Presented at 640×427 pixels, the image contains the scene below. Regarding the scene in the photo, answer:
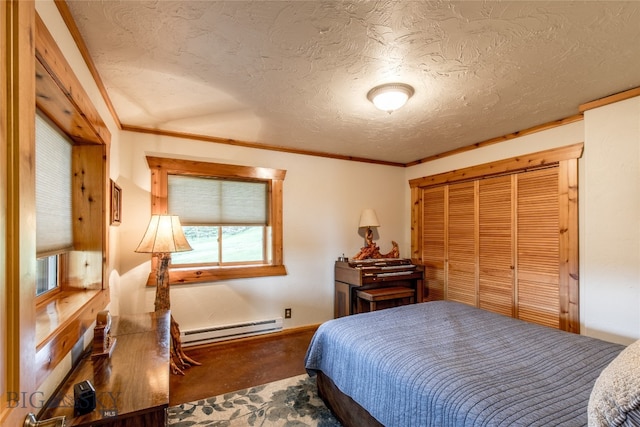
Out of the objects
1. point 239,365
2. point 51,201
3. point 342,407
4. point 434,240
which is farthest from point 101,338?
point 434,240

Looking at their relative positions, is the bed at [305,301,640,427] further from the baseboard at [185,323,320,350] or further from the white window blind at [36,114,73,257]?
the white window blind at [36,114,73,257]

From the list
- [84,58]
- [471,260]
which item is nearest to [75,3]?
[84,58]

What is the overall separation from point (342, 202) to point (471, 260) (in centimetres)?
177

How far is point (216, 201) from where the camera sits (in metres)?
3.37

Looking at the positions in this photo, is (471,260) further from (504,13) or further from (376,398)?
(504,13)

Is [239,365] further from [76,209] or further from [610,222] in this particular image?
[610,222]

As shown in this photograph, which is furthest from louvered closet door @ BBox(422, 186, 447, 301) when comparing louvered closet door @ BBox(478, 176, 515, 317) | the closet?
louvered closet door @ BBox(478, 176, 515, 317)

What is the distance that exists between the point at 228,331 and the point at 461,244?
298 centimetres

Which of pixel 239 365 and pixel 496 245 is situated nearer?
pixel 239 365

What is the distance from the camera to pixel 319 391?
227 centimetres

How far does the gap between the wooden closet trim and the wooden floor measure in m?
2.69

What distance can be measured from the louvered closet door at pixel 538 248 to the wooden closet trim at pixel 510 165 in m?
0.10

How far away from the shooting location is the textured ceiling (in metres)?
1.40

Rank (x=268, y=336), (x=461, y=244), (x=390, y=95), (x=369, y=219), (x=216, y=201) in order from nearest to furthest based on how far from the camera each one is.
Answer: (x=390, y=95), (x=216, y=201), (x=268, y=336), (x=461, y=244), (x=369, y=219)
